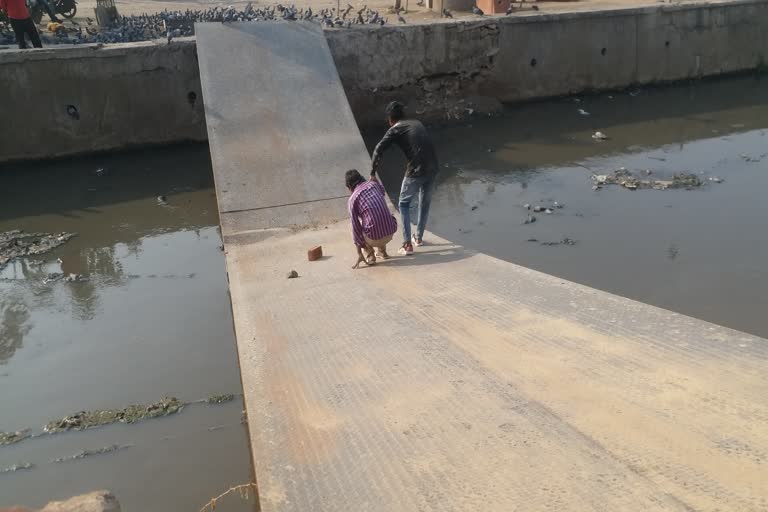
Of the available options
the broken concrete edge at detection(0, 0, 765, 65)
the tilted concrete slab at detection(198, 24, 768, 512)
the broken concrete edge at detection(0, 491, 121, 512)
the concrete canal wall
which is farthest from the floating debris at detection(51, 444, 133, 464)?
the broken concrete edge at detection(0, 0, 765, 65)

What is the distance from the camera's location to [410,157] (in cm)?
571

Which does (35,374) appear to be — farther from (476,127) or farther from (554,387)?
(476,127)

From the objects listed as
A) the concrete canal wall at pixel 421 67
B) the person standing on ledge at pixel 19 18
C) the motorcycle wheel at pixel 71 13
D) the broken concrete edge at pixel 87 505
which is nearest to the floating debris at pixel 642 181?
the concrete canal wall at pixel 421 67

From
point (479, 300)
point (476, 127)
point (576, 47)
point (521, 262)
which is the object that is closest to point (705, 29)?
point (576, 47)

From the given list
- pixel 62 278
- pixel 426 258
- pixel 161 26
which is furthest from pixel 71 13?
pixel 426 258

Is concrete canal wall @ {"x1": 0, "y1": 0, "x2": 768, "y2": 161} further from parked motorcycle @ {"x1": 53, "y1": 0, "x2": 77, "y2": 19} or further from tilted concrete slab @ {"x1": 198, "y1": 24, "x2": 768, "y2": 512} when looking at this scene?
parked motorcycle @ {"x1": 53, "y1": 0, "x2": 77, "y2": 19}

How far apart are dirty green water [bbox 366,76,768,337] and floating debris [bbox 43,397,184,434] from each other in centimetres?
368

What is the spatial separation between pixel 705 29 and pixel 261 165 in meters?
10.8

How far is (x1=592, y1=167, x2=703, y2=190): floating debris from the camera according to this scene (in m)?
8.45

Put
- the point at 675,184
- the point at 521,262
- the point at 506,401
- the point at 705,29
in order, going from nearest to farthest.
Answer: the point at 506,401 < the point at 521,262 < the point at 675,184 < the point at 705,29

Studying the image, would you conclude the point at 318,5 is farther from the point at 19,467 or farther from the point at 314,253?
the point at 19,467

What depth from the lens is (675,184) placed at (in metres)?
8.45

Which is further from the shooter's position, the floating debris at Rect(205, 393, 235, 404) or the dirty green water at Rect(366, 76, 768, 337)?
the dirty green water at Rect(366, 76, 768, 337)

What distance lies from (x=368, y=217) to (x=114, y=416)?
2.44 metres
